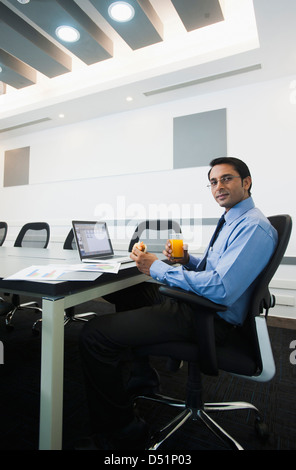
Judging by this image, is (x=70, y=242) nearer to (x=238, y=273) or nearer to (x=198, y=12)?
(x=238, y=273)

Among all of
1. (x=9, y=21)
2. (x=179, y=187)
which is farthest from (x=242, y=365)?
(x=9, y=21)

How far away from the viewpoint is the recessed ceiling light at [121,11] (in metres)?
2.57

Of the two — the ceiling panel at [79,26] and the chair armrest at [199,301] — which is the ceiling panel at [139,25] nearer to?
the ceiling panel at [79,26]

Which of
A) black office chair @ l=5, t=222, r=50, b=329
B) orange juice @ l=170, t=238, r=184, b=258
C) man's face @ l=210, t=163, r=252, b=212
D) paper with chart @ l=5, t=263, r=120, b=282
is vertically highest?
man's face @ l=210, t=163, r=252, b=212

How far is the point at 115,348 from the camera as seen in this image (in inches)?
40.9

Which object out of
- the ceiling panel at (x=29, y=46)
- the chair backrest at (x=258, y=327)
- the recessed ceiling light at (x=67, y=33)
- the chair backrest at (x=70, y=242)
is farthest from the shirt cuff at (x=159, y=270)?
the ceiling panel at (x=29, y=46)

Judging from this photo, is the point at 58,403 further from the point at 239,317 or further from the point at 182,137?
the point at 182,137

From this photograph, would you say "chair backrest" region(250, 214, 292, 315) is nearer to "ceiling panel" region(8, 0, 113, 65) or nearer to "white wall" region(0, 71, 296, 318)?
"white wall" region(0, 71, 296, 318)

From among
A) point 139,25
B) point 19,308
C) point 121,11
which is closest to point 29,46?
point 121,11

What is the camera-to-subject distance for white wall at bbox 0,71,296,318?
324 cm

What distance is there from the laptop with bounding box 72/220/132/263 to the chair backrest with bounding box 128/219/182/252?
1.85 ft

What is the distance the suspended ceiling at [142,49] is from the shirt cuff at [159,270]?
2.49 metres

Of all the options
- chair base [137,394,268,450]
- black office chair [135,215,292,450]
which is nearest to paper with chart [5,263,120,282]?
black office chair [135,215,292,450]

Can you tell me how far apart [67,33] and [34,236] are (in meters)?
2.37
